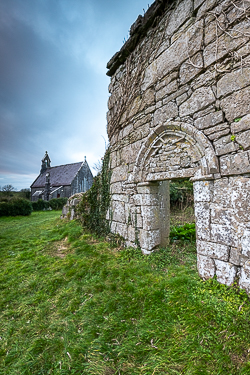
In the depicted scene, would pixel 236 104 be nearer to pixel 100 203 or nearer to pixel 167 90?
pixel 167 90

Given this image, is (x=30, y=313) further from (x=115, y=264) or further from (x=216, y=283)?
(x=216, y=283)

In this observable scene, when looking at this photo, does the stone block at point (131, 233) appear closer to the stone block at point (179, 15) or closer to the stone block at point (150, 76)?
the stone block at point (150, 76)

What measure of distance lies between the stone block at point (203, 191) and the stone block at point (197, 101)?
1.21 metres

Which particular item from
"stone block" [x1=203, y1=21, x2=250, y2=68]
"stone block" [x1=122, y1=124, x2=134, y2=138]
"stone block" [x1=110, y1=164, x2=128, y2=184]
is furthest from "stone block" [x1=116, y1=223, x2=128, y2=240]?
"stone block" [x1=203, y1=21, x2=250, y2=68]

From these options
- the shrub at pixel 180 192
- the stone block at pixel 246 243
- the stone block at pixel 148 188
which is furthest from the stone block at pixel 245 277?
the shrub at pixel 180 192

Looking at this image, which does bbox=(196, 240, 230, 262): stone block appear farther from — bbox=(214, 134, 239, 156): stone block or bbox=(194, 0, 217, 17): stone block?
bbox=(194, 0, 217, 17): stone block

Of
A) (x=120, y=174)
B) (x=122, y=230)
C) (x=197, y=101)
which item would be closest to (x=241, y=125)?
(x=197, y=101)

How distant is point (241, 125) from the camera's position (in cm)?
226

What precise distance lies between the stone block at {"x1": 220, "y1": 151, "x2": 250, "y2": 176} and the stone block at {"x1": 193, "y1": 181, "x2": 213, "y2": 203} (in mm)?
260

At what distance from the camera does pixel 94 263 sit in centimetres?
362

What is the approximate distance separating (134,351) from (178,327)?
1.78 feet

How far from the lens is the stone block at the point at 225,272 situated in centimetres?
226

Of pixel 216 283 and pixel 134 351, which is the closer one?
pixel 134 351

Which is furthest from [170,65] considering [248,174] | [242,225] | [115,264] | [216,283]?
[115,264]
